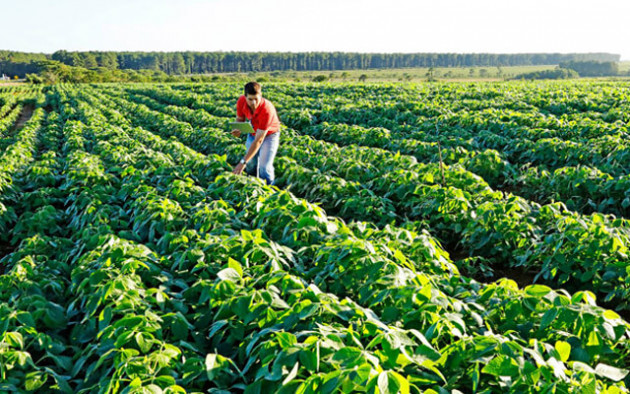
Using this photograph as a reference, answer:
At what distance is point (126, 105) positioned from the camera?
67.8 ft

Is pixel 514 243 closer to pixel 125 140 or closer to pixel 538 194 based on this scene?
pixel 538 194

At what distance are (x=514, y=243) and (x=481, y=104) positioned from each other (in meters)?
11.2

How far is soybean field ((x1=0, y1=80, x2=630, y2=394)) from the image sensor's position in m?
1.94

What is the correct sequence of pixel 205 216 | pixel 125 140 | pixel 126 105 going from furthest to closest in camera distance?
pixel 126 105
pixel 125 140
pixel 205 216

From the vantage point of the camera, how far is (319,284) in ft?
9.68

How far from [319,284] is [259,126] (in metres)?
3.38

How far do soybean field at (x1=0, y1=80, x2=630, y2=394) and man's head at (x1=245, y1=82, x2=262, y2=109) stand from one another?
1.09 m

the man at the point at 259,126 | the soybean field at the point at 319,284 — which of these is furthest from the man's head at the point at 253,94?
the soybean field at the point at 319,284

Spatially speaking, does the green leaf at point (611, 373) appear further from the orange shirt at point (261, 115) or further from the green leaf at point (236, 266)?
the orange shirt at point (261, 115)

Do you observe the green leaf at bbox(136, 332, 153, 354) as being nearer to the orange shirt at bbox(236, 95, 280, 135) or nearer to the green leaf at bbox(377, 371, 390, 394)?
the green leaf at bbox(377, 371, 390, 394)

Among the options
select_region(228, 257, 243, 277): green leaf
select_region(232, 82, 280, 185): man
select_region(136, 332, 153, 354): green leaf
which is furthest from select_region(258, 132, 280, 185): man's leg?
select_region(136, 332, 153, 354): green leaf

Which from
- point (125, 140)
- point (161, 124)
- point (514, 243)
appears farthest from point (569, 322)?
point (161, 124)

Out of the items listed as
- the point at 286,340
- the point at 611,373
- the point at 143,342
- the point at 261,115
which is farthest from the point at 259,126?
the point at 611,373

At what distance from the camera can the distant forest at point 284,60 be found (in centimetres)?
13225
